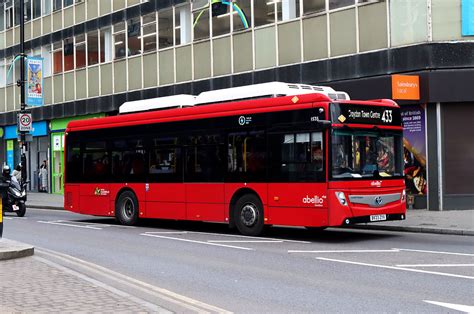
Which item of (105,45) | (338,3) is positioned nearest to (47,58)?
(105,45)

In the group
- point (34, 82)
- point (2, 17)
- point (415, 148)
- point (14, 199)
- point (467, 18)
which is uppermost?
point (2, 17)

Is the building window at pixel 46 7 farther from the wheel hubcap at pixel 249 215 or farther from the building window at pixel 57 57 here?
the wheel hubcap at pixel 249 215

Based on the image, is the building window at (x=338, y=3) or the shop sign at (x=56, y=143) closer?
the building window at (x=338, y=3)

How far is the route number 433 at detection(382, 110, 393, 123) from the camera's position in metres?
14.0

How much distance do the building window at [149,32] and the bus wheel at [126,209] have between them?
44.2ft

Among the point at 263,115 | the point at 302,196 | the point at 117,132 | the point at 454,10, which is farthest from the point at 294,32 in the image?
the point at 302,196

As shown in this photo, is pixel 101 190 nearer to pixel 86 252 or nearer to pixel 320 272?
pixel 86 252

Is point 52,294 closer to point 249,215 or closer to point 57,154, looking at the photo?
point 249,215

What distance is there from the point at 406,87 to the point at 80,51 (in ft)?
70.5

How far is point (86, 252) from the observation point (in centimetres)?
1215

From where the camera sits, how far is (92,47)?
34.2 meters

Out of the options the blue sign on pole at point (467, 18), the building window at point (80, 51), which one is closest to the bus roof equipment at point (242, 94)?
the blue sign on pole at point (467, 18)

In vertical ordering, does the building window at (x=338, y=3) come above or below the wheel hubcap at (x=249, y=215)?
above

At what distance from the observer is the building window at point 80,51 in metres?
34.8
